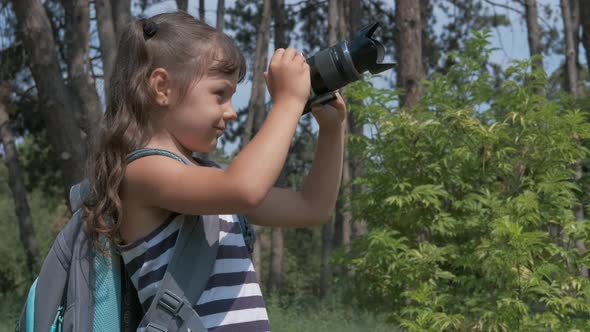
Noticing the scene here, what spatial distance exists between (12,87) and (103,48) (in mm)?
10041

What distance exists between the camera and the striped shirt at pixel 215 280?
1687 millimetres

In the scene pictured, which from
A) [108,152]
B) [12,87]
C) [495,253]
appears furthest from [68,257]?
[12,87]

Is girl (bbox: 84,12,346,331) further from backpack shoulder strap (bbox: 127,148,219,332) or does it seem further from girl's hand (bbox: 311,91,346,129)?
girl's hand (bbox: 311,91,346,129)

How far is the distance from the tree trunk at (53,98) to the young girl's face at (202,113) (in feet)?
19.7

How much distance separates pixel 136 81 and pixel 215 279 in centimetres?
45

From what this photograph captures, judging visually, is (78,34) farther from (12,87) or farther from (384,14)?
(384,14)

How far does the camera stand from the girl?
1630 millimetres

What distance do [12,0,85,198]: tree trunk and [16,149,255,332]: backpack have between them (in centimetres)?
599

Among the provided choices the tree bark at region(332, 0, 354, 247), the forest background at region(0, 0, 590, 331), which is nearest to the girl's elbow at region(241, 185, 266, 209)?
the forest background at region(0, 0, 590, 331)

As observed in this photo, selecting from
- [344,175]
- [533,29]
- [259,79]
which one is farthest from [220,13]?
[344,175]

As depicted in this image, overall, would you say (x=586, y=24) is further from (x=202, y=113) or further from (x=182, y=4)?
(x=202, y=113)

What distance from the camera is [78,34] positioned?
9609 mm

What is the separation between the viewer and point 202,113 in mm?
1757

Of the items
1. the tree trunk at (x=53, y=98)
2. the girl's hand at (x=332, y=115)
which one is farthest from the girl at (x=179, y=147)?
the tree trunk at (x=53, y=98)
